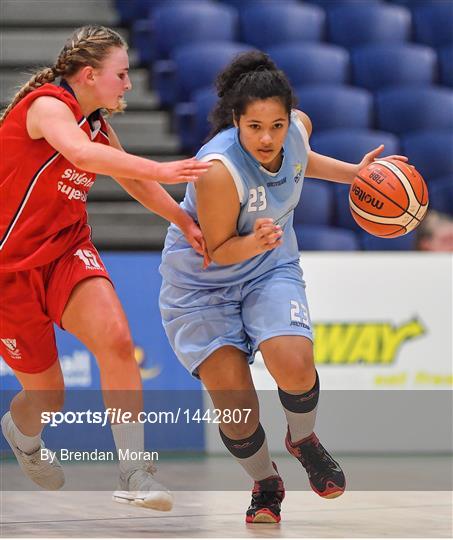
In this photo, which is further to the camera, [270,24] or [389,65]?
[389,65]

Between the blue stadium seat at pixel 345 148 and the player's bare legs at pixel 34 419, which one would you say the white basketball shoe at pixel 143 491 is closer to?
the player's bare legs at pixel 34 419

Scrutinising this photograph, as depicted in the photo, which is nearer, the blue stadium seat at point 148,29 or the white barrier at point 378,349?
the white barrier at point 378,349

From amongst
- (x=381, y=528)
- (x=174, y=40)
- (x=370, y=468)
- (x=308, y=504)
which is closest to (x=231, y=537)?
(x=381, y=528)

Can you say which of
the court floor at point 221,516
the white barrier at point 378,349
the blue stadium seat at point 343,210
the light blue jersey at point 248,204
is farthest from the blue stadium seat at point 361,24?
the light blue jersey at point 248,204

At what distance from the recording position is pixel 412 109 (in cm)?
917

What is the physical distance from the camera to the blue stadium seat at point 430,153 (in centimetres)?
882

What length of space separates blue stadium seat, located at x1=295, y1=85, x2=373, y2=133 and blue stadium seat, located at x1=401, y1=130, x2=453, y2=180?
1.32ft

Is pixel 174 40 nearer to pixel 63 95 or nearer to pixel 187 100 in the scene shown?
pixel 187 100

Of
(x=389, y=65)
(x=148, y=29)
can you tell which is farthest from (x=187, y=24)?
(x=389, y=65)

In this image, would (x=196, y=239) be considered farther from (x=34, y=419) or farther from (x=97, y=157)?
(x=34, y=419)

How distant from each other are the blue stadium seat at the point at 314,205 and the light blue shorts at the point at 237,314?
3.69 m

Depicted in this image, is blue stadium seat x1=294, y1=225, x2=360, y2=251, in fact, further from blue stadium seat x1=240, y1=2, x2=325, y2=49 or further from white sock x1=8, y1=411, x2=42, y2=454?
white sock x1=8, y1=411, x2=42, y2=454

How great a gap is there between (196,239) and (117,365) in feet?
1.86

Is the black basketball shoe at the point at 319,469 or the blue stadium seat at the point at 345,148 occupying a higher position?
the blue stadium seat at the point at 345,148
